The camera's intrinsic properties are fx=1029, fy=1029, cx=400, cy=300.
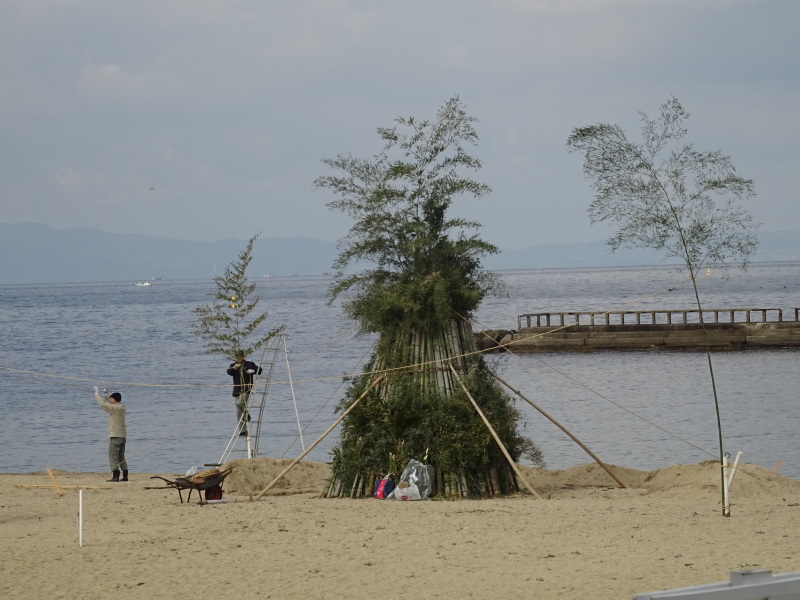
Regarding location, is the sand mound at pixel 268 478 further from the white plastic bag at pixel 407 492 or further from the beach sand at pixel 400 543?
the white plastic bag at pixel 407 492

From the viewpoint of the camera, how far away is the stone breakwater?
4469cm

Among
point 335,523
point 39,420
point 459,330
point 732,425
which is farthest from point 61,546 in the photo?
point 39,420

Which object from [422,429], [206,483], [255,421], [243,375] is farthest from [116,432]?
[422,429]

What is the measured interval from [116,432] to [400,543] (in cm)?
698

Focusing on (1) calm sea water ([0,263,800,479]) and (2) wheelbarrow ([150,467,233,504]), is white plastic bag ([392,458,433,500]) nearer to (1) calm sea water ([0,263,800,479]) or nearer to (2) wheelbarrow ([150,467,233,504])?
(2) wheelbarrow ([150,467,233,504])

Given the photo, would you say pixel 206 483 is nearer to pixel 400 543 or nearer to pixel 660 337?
pixel 400 543

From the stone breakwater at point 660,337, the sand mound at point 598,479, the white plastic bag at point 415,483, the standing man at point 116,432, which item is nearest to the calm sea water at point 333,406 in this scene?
the standing man at point 116,432

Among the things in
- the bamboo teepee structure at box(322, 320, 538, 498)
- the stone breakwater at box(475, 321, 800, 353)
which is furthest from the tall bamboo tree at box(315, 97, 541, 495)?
the stone breakwater at box(475, 321, 800, 353)

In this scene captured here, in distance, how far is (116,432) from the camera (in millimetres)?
15281

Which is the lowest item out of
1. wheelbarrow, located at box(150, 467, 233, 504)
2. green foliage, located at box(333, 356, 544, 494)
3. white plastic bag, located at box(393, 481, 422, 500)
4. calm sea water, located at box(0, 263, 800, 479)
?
calm sea water, located at box(0, 263, 800, 479)

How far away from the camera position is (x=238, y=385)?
16.7 m

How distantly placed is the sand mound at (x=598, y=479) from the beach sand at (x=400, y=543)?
6cm

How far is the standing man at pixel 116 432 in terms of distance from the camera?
50.0 feet

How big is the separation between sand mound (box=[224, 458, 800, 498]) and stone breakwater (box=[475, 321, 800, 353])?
91.3 ft
